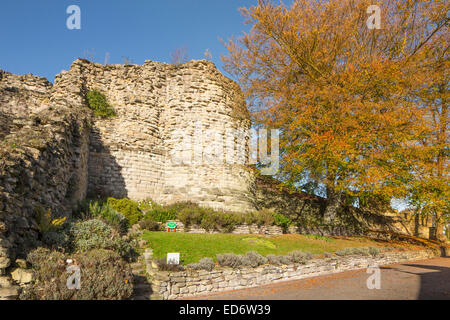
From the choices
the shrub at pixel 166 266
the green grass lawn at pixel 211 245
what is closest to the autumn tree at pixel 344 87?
the green grass lawn at pixel 211 245

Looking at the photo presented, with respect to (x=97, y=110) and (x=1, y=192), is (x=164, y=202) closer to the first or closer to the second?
A: (x=97, y=110)

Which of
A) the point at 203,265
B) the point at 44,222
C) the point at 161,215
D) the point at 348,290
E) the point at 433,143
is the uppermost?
the point at 433,143

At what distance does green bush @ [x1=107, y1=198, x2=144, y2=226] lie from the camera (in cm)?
1152

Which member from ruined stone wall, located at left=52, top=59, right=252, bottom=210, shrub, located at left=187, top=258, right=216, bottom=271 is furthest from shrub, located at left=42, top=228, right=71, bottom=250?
ruined stone wall, located at left=52, top=59, right=252, bottom=210

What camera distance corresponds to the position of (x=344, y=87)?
14.5 meters

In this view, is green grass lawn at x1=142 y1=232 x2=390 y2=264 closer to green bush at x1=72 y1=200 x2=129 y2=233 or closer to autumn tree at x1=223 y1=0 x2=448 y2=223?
green bush at x1=72 y1=200 x2=129 y2=233

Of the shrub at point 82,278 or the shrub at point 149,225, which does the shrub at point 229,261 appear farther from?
the shrub at point 149,225

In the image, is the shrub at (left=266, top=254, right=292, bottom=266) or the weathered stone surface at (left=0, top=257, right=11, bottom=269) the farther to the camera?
the shrub at (left=266, top=254, right=292, bottom=266)

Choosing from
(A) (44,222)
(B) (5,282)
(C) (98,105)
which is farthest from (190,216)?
(B) (5,282)

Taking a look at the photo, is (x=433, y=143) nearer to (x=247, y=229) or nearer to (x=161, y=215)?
(x=247, y=229)

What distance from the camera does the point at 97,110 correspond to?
50.4 feet

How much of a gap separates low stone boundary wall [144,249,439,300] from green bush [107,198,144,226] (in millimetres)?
3650

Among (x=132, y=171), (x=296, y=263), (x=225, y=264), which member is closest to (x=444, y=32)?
(x=296, y=263)

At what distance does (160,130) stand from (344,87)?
1071 centimetres
